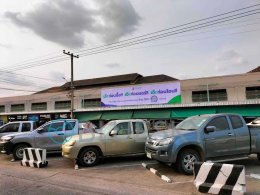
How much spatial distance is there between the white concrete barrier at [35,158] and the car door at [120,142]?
2.41 meters

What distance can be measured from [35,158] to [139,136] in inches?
159

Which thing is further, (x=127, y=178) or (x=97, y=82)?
(x=97, y=82)

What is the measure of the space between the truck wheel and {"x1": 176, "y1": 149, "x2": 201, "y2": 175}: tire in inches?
136

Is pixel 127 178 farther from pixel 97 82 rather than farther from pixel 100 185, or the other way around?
pixel 97 82

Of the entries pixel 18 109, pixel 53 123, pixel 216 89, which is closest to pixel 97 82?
pixel 18 109

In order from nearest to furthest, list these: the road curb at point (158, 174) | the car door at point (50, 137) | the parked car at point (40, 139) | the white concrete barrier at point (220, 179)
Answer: the white concrete barrier at point (220, 179)
the road curb at point (158, 174)
the parked car at point (40, 139)
the car door at point (50, 137)

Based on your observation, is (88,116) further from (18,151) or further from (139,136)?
(139,136)

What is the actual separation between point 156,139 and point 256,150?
341 centimetres

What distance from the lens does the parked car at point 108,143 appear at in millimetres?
11047

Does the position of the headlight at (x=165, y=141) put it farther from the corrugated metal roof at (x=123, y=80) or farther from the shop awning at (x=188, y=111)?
the corrugated metal roof at (x=123, y=80)

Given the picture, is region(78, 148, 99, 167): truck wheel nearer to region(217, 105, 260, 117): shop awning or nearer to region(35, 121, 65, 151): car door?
region(35, 121, 65, 151): car door

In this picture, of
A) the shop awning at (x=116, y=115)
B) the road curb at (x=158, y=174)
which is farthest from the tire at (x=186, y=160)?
the shop awning at (x=116, y=115)

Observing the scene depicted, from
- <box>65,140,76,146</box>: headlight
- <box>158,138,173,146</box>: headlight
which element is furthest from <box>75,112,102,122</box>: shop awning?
<box>158,138,173,146</box>: headlight

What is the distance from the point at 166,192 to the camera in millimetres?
7172
